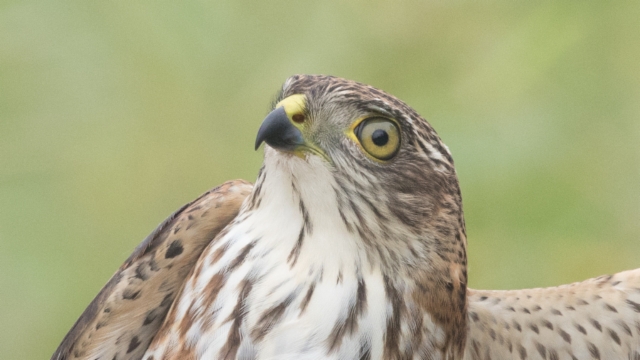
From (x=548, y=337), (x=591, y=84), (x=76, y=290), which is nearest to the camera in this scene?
(x=548, y=337)

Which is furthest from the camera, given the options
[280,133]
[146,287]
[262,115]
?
[262,115]

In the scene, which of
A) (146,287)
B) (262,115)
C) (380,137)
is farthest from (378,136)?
(262,115)

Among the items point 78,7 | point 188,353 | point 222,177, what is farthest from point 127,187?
point 188,353

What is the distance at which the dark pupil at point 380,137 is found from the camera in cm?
117

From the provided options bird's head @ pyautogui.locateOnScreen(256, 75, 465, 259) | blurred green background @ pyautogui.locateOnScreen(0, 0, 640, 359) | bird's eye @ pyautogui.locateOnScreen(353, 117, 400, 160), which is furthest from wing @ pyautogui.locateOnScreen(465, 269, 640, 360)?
blurred green background @ pyautogui.locateOnScreen(0, 0, 640, 359)

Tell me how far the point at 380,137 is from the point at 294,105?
0.52 feet

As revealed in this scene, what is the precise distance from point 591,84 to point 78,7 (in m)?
1.76

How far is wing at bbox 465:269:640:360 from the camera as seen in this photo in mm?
1522

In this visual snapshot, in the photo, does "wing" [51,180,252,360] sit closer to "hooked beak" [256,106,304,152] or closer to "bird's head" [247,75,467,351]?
"bird's head" [247,75,467,351]

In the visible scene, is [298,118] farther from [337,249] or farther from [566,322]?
[566,322]

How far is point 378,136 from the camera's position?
117 cm

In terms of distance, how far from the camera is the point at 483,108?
89.2 inches

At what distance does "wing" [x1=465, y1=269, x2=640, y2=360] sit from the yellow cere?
65 centimetres

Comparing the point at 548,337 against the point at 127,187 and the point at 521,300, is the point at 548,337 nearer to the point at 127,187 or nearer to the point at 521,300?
the point at 521,300
